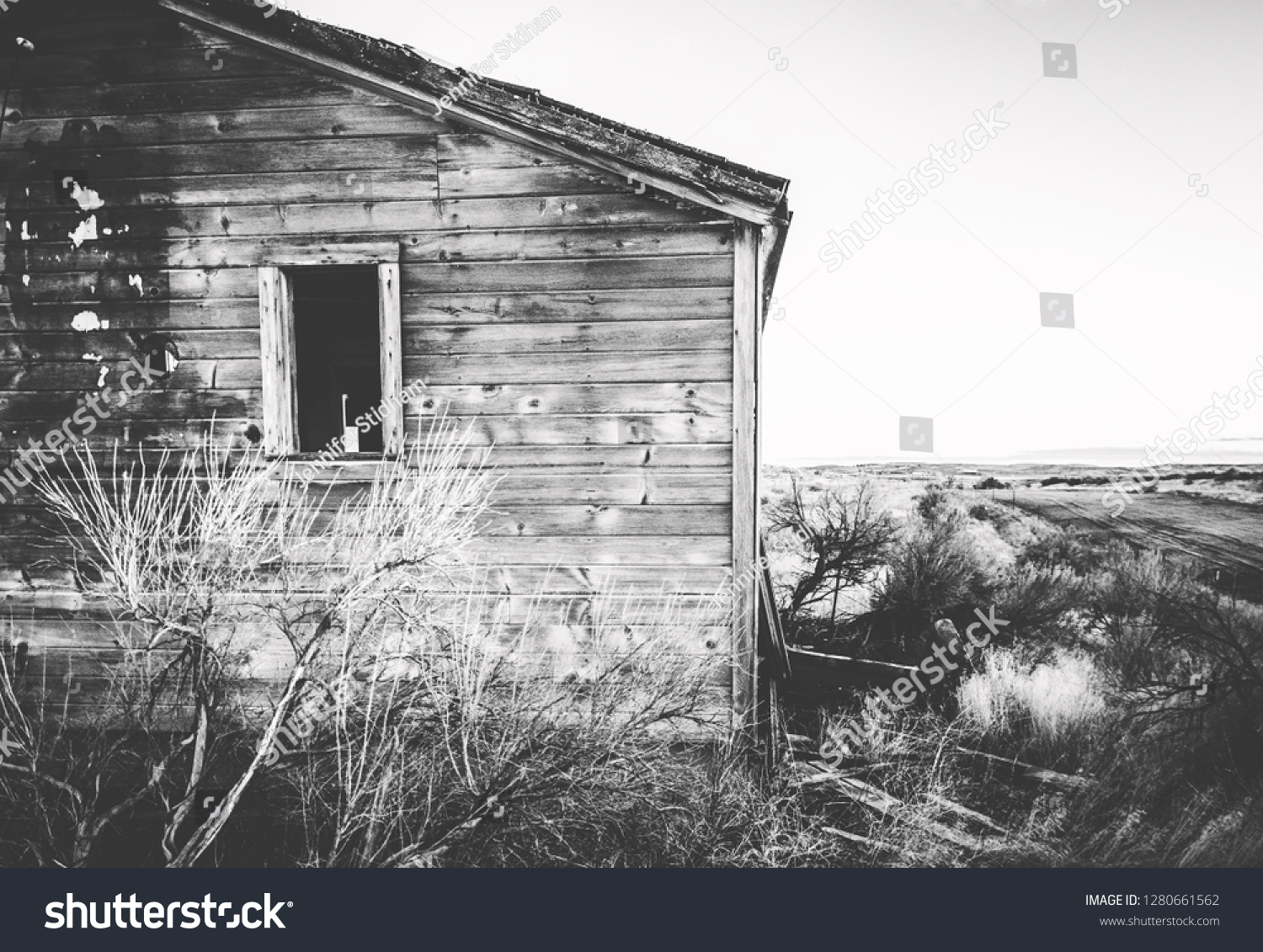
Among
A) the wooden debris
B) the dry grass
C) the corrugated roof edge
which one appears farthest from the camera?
the dry grass

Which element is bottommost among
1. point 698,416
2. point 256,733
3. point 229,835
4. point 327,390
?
point 229,835

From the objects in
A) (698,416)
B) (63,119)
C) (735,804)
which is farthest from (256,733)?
(63,119)

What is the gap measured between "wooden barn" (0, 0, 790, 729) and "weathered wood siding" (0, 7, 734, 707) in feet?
0.05

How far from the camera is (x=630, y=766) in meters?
3.45

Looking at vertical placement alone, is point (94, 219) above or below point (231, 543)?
above

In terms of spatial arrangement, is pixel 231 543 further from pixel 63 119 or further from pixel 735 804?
pixel 63 119

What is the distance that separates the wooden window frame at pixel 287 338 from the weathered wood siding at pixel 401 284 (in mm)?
77

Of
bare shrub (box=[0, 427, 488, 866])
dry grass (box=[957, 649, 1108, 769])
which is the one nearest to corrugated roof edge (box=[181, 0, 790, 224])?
bare shrub (box=[0, 427, 488, 866])

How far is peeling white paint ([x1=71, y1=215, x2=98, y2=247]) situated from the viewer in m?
4.42

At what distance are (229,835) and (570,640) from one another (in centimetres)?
210

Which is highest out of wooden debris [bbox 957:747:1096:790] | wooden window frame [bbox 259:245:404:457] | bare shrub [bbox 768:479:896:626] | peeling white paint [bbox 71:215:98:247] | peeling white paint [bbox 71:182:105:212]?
peeling white paint [bbox 71:182:105:212]

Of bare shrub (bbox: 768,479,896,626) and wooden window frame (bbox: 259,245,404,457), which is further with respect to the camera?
bare shrub (bbox: 768,479,896,626)

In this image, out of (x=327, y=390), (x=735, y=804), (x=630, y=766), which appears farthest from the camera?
(x=327, y=390)

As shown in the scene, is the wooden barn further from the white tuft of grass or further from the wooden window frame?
the white tuft of grass
